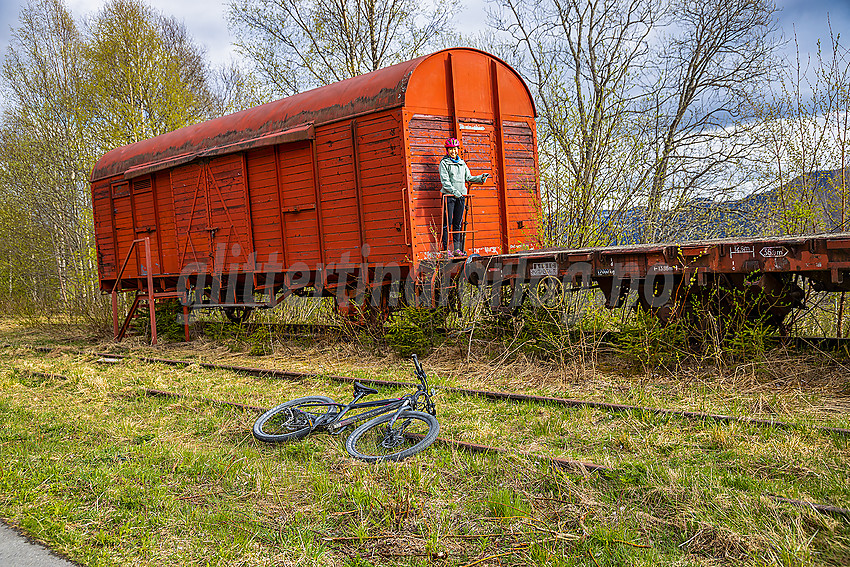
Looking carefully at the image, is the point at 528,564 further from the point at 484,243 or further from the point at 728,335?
the point at 484,243

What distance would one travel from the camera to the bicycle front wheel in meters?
4.90

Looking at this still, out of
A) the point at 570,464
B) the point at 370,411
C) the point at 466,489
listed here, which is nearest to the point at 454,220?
the point at 370,411

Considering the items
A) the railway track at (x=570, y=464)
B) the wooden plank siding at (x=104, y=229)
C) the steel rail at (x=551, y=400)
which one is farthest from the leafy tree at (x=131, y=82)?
the railway track at (x=570, y=464)

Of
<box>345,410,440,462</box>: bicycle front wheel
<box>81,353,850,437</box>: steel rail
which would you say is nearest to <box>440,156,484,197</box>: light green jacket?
<box>81,353,850,437</box>: steel rail

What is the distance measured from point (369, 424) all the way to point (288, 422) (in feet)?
2.83

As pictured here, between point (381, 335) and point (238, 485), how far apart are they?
5.60 metres

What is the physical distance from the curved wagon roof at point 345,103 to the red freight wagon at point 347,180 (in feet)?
0.08

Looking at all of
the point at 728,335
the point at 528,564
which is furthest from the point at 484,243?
the point at 528,564

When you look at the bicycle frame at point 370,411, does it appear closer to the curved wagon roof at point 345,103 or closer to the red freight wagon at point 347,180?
the red freight wagon at point 347,180

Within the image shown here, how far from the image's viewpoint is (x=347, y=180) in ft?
33.1

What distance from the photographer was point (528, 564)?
325 centimetres

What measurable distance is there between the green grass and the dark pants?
329cm

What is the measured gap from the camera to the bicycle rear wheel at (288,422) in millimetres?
5522

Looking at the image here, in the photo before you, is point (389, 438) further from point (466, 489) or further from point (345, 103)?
point (345, 103)
